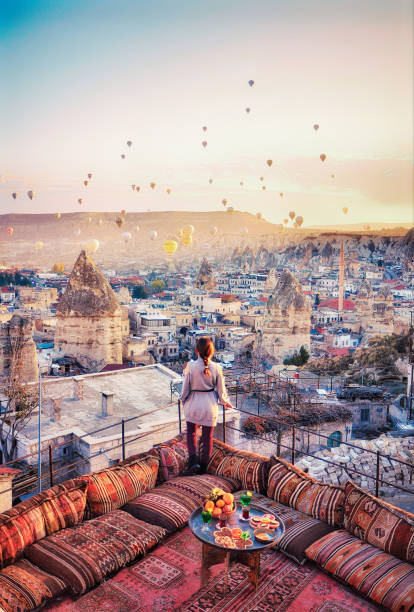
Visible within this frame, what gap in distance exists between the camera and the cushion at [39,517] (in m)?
1.77

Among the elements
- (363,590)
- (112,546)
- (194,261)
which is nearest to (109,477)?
(112,546)

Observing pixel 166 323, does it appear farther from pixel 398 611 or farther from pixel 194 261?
pixel 194 261

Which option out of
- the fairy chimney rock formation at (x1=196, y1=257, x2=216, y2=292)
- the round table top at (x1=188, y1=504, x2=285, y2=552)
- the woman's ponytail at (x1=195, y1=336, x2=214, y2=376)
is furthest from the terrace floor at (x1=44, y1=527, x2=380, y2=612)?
the fairy chimney rock formation at (x1=196, y1=257, x2=216, y2=292)

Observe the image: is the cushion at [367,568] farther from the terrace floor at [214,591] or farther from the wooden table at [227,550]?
the wooden table at [227,550]

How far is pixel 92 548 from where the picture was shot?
1822 mm

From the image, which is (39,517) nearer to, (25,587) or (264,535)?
(25,587)

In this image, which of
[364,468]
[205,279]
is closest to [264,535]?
[364,468]

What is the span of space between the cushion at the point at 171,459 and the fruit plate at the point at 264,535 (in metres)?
0.77

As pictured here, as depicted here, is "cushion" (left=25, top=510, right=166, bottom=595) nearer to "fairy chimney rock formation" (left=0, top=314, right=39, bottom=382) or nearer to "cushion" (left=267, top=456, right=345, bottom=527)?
"cushion" (left=267, top=456, right=345, bottom=527)

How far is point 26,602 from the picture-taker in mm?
1564

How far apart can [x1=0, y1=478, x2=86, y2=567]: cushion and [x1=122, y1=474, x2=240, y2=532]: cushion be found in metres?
0.22

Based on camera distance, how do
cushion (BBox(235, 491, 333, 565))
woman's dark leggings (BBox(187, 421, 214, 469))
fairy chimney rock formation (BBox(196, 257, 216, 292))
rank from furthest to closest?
fairy chimney rock formation (BBox(196, 257, 216, 292))
woman's dark leggings (BBox(187, 421, 214, 469))
cushion (BBox(235, 491, 333, 565))

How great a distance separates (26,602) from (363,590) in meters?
1.03

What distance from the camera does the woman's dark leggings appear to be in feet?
7.78
